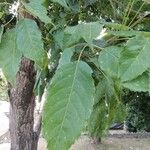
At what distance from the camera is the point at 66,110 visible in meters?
0.62

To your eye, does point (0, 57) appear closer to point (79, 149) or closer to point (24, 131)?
point (24, 131)

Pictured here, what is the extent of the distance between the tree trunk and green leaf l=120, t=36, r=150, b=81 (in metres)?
2.11

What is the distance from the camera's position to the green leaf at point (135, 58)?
0.64 metres

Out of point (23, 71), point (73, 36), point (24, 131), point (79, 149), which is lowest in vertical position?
point (79, 149)

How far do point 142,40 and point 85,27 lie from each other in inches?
4.9

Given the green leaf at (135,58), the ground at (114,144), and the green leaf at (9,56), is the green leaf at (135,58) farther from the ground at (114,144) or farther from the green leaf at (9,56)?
the ground at (114,144)

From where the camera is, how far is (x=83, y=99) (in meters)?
0.64

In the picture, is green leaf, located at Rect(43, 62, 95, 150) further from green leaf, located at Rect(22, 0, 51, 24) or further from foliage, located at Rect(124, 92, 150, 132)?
foliage, located at Rect(124, 92, 150, 132)

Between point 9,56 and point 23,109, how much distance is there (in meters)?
2.69

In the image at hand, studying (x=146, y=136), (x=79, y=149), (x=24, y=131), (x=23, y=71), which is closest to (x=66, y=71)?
(x=23, y=71)

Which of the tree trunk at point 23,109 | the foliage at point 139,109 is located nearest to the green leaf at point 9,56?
the tree trunk at point 23,109

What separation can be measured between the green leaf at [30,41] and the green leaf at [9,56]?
11 mm

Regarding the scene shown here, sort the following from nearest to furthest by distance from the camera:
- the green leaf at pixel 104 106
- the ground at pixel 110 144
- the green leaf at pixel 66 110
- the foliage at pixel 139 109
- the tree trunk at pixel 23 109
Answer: the green leaf at pixel 66 110 → the green leaf at pixel 104 106 → the tree trunk at pixel 23 109 → the ground at pixel 110 144 → the foliage at pixel 139 109

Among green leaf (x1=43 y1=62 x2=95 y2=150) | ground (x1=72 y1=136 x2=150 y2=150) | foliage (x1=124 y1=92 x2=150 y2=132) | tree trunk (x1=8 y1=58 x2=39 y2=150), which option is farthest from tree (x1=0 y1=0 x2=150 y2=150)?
foliage (x1=124 y1=92 x2=150 y2=132)
